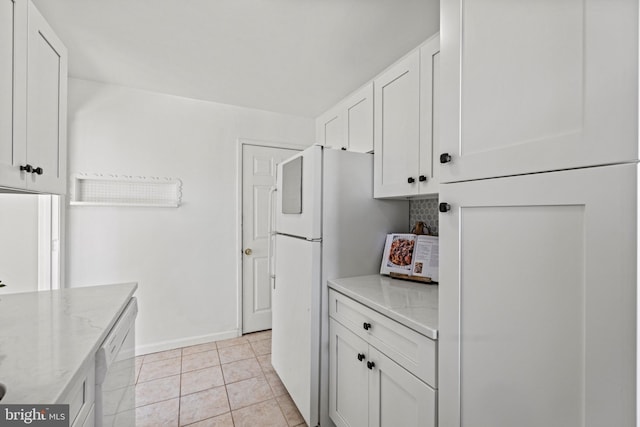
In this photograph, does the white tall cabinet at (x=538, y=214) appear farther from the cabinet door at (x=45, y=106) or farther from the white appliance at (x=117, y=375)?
the cabinet door at (x=45, y=106)

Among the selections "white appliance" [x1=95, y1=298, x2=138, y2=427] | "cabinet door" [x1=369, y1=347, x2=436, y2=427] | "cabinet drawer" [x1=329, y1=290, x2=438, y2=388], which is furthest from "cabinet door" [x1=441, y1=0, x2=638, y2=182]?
"white appliance" [x1=95, y1=298, x2=138, y2=427]

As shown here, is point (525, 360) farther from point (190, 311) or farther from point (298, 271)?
point (190, 311)

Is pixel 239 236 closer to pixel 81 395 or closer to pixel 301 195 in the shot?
pixel 301 195

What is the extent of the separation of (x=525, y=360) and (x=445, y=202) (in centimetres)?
48

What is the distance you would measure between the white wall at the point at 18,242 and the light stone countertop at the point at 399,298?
1.91m

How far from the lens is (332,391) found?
166 cm

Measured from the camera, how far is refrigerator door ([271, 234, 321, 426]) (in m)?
1.67

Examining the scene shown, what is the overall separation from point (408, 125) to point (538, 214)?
1046 mm

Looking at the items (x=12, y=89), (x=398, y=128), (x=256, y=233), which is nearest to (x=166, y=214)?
(x=256, y=233)

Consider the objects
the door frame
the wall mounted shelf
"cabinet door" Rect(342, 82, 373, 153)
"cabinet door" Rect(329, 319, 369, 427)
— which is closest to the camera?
"cabinet door" Rect(329, 319, 369, 427)

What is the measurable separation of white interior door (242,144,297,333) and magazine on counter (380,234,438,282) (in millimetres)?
1560

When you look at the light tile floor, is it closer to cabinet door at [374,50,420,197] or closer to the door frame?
the door frame

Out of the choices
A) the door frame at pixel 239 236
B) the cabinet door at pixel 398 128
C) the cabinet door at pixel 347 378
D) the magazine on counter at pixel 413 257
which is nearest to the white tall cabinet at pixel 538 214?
the cabinet door at pixel 347 378
